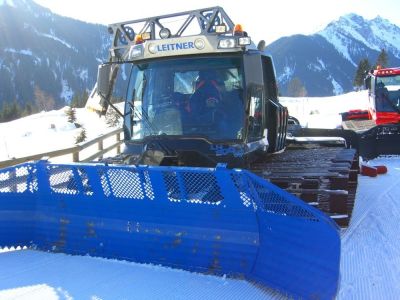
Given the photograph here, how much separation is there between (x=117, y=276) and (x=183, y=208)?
942 millimetres

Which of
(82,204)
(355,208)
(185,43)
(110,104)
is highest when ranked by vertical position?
(185,43)

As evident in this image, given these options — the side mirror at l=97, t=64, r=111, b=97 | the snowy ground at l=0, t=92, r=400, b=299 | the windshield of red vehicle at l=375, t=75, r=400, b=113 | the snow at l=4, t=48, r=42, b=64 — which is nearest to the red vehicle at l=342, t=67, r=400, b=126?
the windshield of red vehicle at l=375, t=75, r=400, b=113

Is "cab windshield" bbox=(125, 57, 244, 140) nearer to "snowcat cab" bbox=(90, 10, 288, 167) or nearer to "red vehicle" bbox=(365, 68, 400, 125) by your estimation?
"snowcat cab" bbox=(90, 10, 288, 167)

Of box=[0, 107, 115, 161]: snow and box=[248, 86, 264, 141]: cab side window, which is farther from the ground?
box=[248, 86, 264, 141]: cab side window

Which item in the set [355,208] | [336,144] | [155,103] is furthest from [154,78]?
[336,144]

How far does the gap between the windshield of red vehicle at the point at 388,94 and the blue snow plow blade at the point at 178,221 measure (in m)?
12.7

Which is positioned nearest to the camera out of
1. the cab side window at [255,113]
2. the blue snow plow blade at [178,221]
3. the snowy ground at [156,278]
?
the blue snow plow blade at [178,221]

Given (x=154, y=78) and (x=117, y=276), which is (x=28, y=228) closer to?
(x=117, y=276)

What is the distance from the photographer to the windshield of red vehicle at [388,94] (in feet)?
50.6

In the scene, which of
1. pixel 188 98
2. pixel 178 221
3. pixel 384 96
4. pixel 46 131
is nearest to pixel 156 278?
pixel 178 221

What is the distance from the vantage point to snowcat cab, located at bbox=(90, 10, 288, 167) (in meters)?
5.41

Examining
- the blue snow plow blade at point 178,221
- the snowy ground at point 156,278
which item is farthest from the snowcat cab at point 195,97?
the snowy ground at point 156,278

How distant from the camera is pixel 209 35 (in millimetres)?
5480

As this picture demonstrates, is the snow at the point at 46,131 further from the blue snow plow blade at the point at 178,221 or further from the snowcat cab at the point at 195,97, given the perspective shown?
the blue snow plow blade at the point at 178,221
